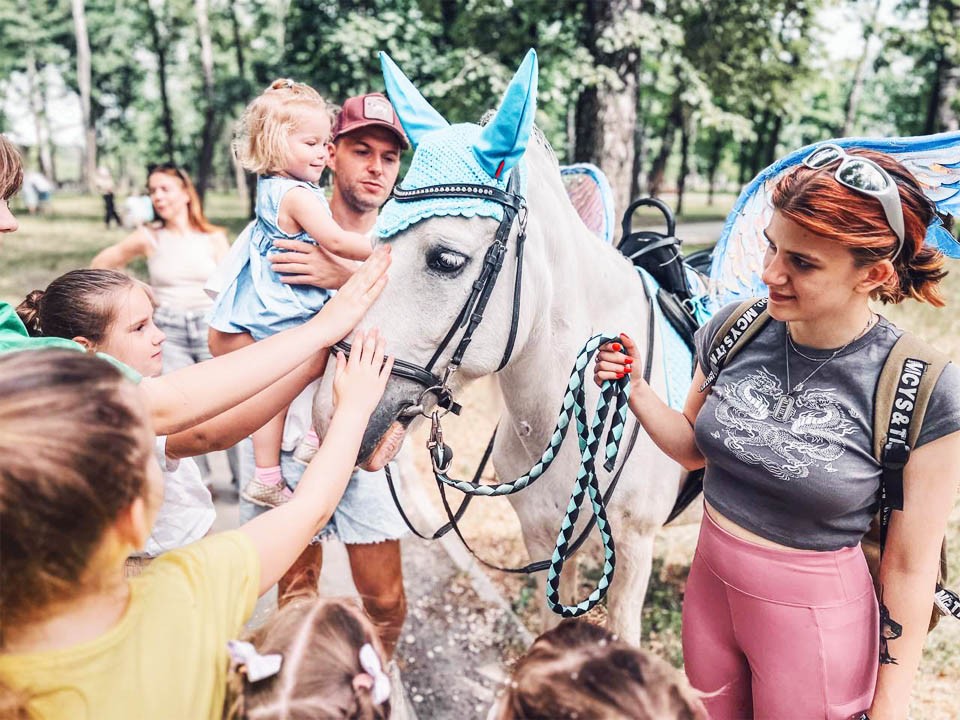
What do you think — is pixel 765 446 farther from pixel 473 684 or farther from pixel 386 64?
pixel 473 684

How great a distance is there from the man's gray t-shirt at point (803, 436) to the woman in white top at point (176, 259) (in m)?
3.99

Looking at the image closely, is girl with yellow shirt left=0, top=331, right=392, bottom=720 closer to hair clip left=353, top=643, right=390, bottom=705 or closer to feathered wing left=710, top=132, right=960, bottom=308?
hair clip left=353, top=643, right=390, bottom=705

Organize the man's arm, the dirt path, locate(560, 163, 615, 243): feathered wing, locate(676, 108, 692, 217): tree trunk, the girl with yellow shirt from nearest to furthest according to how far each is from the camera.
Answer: the girl with yellow shirt < the man's arm < locate(560, 163, 615, 243): feathered wing < the dirt path < locate(676, 108, 692, 217): tree trunk

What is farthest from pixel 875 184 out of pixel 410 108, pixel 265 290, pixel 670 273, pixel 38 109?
pixel 38 109

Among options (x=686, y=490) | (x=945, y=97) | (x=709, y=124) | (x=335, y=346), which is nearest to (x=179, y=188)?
(x=335, y=346)

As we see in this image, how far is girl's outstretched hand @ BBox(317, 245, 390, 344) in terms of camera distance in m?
1.66

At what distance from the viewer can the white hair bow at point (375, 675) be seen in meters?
1.18

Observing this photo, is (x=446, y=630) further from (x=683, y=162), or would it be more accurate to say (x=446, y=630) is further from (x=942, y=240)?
(x=683, y=162)

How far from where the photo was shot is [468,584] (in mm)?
4258

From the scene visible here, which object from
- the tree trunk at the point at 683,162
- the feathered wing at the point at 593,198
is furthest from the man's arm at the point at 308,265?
the tree trunk at the point at 683,162

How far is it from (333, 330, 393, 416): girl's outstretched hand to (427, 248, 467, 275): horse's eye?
0.25 m

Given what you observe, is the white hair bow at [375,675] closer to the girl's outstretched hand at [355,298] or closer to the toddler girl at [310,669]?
the toddler girl at [310,669]

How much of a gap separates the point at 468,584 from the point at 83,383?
361 cm

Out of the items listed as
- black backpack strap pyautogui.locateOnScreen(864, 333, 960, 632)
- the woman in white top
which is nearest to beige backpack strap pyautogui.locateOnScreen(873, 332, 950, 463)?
black backpack strap pyautogui.locateOnScreen(864, 333, 960, 632)
